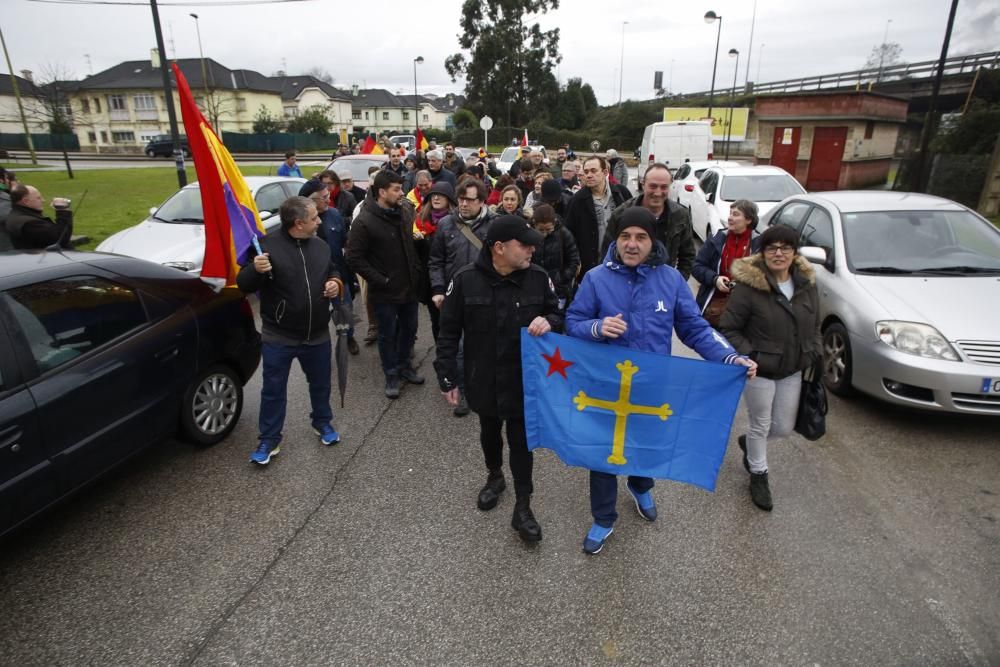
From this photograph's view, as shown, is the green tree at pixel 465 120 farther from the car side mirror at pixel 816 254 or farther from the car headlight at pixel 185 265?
the car side mirror at pixel 816 254

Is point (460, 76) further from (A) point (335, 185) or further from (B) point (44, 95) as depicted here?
(A) point (335, 185)

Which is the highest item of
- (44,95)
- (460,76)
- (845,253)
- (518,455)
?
(460,76)

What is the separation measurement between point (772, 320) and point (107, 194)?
23012mm

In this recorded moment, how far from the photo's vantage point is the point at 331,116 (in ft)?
269

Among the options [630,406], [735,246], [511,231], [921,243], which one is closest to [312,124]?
[735,246]

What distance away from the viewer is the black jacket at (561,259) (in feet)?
17.1

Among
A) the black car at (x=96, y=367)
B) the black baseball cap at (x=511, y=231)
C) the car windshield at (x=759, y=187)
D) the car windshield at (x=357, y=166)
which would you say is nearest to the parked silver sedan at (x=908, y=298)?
the black baseball cap at (x=511, y=231)

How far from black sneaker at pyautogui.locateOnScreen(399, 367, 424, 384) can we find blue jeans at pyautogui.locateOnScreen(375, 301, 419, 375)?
5 cm

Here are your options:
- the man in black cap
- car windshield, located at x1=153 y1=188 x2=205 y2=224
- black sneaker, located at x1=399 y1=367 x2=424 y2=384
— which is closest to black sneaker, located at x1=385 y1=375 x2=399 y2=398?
black sneaker, located at x1=399 y1=367 x2=424 y2=384

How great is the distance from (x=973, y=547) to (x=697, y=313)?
7.12ft

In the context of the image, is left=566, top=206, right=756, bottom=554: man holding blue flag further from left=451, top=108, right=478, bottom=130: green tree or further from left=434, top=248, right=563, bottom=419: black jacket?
left=451, top=108, right=478, bottom=130: green tree

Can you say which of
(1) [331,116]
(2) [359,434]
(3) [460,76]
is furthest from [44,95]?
(1) [331,116]

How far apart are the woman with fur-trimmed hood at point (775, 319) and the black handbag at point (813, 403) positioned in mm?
49

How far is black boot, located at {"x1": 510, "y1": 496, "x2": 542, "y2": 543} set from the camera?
11.3 feet
